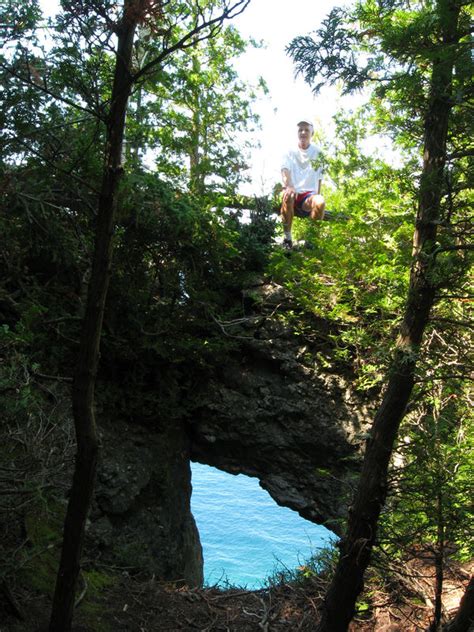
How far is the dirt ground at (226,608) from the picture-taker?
13.8ft

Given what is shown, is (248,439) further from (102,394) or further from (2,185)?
(2,185)

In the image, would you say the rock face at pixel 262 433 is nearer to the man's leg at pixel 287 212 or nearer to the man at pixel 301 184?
the man's leg at pixel 287 212

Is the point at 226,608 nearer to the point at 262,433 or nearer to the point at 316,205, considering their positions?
the point at 262,433

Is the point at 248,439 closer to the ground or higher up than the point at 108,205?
closer to the ground

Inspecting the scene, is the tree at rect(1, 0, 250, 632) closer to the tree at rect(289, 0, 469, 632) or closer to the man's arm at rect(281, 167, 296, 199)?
the tree at rect(289, 0, 469, 632)

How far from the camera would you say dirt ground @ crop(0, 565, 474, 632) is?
13.8 ft

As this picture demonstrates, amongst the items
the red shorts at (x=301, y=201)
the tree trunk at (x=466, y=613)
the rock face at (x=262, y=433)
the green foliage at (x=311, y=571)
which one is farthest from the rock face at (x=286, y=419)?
the tree trunk at (x=466, y=613)

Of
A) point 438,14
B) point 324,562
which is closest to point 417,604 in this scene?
point 324,562

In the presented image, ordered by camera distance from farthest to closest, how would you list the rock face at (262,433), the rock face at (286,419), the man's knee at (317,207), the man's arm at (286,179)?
1. the man's arm at (286,179)
2. the man's knee at (317,207)
3. the rock face at (286,419)
4. the rock face at (262,433)

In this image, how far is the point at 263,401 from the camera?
6.79 metres

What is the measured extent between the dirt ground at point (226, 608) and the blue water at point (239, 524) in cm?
589

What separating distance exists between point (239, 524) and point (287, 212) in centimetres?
763

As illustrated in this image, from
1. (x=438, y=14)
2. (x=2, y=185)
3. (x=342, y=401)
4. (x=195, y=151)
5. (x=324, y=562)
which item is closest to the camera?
(x=438, y=14)

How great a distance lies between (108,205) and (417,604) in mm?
3909
